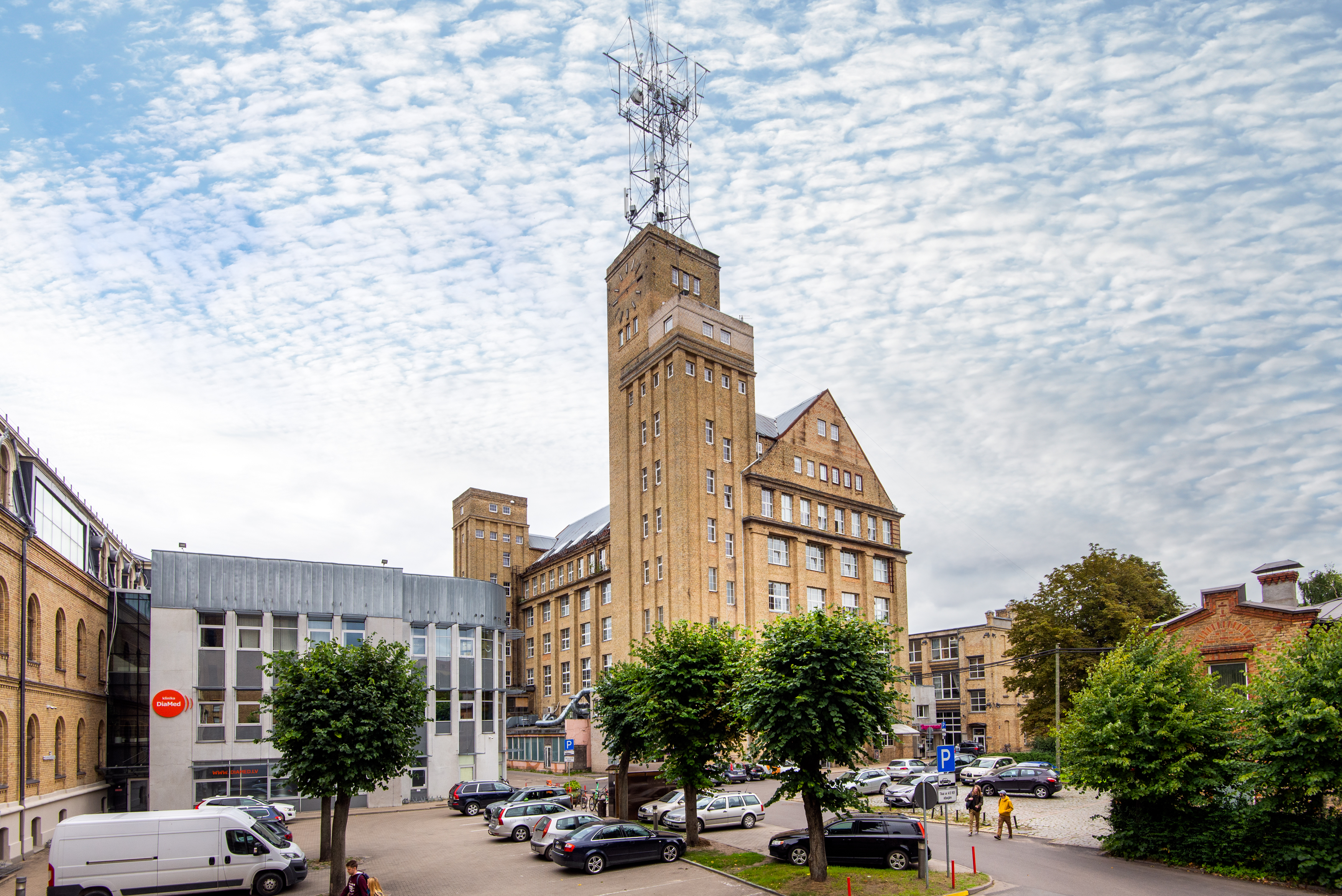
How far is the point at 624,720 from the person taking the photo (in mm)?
34188

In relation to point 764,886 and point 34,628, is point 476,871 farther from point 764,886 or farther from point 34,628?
point 34,628

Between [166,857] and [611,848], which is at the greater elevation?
[166,857]

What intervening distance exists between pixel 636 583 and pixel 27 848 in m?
41.3

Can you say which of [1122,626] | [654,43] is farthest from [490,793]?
[654,43]

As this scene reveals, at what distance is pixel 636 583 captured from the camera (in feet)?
222

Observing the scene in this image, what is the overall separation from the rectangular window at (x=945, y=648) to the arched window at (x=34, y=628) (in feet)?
236

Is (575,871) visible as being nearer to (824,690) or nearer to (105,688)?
(824,690)

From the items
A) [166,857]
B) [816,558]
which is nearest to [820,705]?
[166,857]

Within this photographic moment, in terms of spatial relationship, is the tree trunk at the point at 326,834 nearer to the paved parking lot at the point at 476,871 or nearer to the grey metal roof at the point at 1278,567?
the paved parking lot at the point at 476,871

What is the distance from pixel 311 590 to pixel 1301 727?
137 feet

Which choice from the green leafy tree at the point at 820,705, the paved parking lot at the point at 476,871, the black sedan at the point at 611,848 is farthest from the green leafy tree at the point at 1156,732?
the black sedan at the point at 611,848

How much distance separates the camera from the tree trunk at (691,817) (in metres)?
30.4

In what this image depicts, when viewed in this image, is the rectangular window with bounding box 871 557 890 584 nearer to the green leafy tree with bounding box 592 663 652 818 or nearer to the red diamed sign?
the green leafy tree with bounding box 592 663 652 818

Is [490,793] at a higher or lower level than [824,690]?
lower
